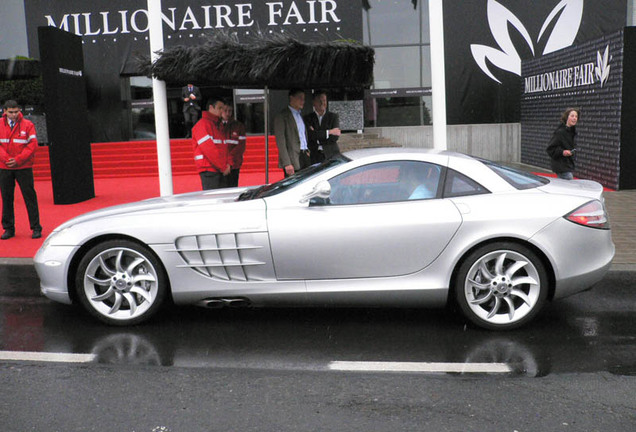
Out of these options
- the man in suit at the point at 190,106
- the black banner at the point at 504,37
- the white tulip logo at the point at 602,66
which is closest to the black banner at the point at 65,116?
the man in suit at the point at 190,106

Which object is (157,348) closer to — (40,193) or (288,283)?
(288,283)

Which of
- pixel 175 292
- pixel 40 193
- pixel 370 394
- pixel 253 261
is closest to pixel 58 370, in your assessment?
pixel 175 292

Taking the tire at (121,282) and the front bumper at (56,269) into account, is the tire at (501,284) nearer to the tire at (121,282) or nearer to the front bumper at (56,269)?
the tire at (121,282)

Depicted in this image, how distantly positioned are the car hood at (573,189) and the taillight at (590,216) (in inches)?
3.8

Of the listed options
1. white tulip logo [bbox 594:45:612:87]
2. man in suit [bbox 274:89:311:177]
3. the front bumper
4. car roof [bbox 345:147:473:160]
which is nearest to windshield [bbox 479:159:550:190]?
car roof [bbox 345:147:473:160]

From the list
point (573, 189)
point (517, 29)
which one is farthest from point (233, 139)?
point (517, 29)

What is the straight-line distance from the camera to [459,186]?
4.85 m

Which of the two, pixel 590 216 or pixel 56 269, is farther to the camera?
pixel 56 269

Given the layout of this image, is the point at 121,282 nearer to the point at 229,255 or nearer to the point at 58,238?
the point at 58,238

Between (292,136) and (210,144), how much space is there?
1.04m

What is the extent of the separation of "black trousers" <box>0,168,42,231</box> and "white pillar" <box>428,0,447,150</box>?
535cm

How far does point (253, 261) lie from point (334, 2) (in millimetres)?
17560

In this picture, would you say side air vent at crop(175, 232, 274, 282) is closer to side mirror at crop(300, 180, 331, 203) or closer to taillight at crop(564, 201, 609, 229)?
side mirror at crop(300, 180, 331, 203)

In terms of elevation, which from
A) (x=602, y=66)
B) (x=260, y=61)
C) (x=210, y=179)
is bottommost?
(x=210, y=179)
